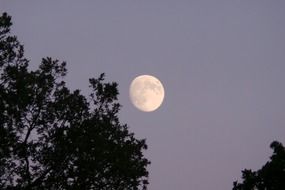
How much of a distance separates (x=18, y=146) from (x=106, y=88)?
7068 millimetres

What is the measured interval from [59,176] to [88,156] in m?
2.60

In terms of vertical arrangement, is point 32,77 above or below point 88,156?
above

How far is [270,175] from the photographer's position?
1496 inches

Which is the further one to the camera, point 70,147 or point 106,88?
point 106,88

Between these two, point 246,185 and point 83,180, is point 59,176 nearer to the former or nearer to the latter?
point 83,180

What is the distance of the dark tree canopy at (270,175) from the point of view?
37.6m

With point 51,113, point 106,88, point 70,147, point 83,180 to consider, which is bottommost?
point 83,180

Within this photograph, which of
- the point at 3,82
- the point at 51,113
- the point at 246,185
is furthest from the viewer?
the point at 246,185

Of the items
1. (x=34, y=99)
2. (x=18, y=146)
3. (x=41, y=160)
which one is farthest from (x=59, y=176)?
(x=34, y=99)

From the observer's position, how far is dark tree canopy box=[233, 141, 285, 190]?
3759 centimetres

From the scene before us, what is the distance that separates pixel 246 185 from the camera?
38875 mm

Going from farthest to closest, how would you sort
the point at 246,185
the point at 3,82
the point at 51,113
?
the point at 246,185, the point at 51,113, the point at 3,82

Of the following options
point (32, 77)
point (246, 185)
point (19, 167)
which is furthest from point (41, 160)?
point (246, 185)

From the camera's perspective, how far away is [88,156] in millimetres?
26969
